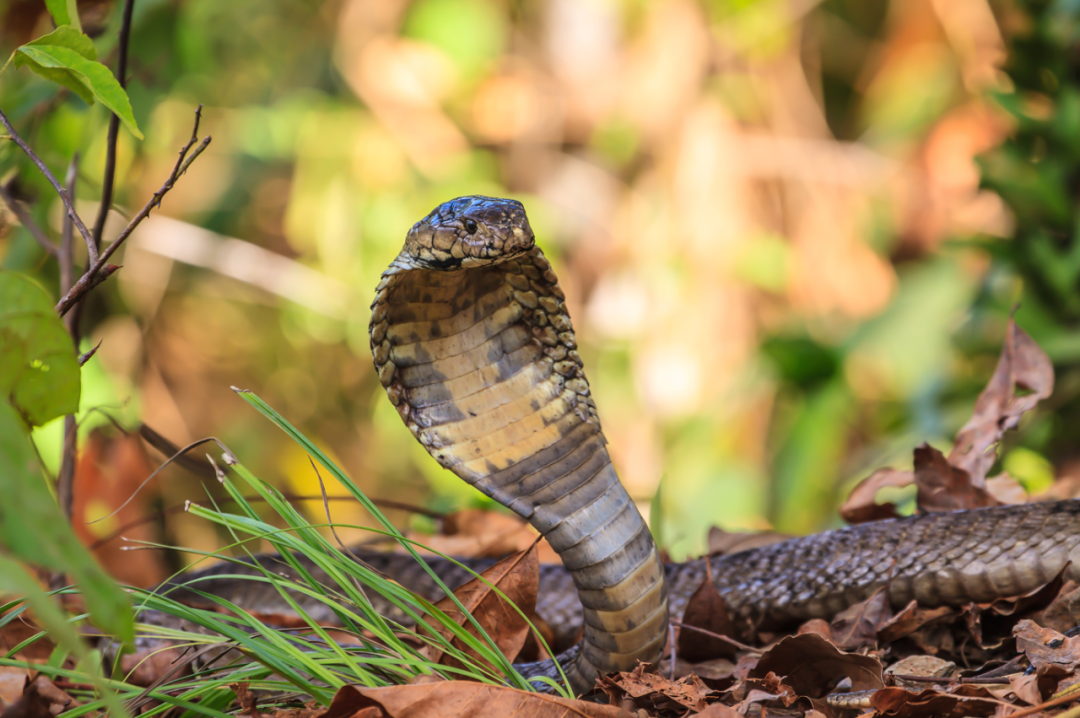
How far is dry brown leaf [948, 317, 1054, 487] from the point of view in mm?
2152

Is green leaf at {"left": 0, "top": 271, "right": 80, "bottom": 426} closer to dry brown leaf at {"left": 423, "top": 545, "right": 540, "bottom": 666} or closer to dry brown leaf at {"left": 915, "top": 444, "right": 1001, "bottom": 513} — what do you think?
dry brown leaf at {"left": 423, "top": 545, "right": 540, "bottom": 666}

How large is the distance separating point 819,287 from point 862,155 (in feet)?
3.98

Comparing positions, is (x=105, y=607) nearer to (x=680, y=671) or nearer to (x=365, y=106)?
(x=680, y=671)

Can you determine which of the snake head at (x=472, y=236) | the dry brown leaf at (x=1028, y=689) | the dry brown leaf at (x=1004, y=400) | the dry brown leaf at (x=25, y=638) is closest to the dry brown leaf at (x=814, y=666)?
the dry brown leaf at (x=1028, y=689)

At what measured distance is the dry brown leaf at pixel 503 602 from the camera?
1.59 metres

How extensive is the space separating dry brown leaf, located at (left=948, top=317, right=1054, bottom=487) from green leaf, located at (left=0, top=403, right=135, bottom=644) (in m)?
2.01

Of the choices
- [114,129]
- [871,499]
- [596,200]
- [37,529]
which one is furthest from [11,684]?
[596,200]

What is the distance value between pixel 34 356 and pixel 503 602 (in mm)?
912

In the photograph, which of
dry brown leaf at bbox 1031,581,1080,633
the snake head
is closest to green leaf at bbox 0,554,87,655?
the snake head

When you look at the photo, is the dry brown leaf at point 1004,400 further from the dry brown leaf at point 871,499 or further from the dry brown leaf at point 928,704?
the dry brown leaf at point 928,704

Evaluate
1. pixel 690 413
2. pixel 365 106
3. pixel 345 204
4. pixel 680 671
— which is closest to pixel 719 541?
pixel 680 671

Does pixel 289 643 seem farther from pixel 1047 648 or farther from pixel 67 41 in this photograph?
pixel 1047 648

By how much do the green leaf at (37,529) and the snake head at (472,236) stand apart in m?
0.64

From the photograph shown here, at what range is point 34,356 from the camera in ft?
3.24
